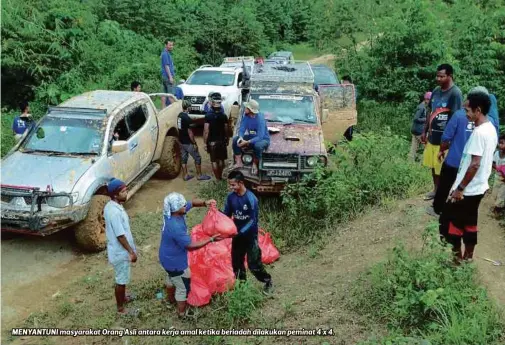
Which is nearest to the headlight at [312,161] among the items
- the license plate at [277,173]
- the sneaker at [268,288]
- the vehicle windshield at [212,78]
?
the license plate at [277,173]

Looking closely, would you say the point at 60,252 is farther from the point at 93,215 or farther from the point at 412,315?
the point at 412,315

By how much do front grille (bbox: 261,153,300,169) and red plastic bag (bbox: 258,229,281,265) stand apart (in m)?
1.35

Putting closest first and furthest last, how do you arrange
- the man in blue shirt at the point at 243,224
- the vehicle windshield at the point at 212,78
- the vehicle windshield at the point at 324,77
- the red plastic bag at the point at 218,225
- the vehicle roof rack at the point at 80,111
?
the red plastic bag at the point at 218,225 → the man in blue shirt at the point at 243,224 → the vehicle roof rack at the point at 80,111 → the vehicle windshield at the point at 212,78 → the vehicle windshield at the point at 324,77

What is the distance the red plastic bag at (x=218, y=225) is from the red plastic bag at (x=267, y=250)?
1601 millimetres

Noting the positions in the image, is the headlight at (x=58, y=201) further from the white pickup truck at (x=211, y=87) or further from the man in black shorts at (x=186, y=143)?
the white pickup truck at (x=211, y=87)

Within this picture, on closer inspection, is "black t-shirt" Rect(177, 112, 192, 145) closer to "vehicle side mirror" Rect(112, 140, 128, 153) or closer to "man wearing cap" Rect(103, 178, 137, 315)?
"vehicle side mirror" Rect(112, 140, 128, 153)

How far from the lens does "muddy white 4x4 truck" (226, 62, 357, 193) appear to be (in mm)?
8070

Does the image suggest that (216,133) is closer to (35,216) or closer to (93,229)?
(93,229)

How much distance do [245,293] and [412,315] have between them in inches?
67.5

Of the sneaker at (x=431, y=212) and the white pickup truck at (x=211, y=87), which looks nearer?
the sneaker at (x=431, y=212)

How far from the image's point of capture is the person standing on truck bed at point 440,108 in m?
6.26

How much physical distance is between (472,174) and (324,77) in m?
9.72

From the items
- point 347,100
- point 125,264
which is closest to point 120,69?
point 347,100

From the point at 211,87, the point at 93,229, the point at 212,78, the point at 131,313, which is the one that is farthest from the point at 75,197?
the point at 212,78
